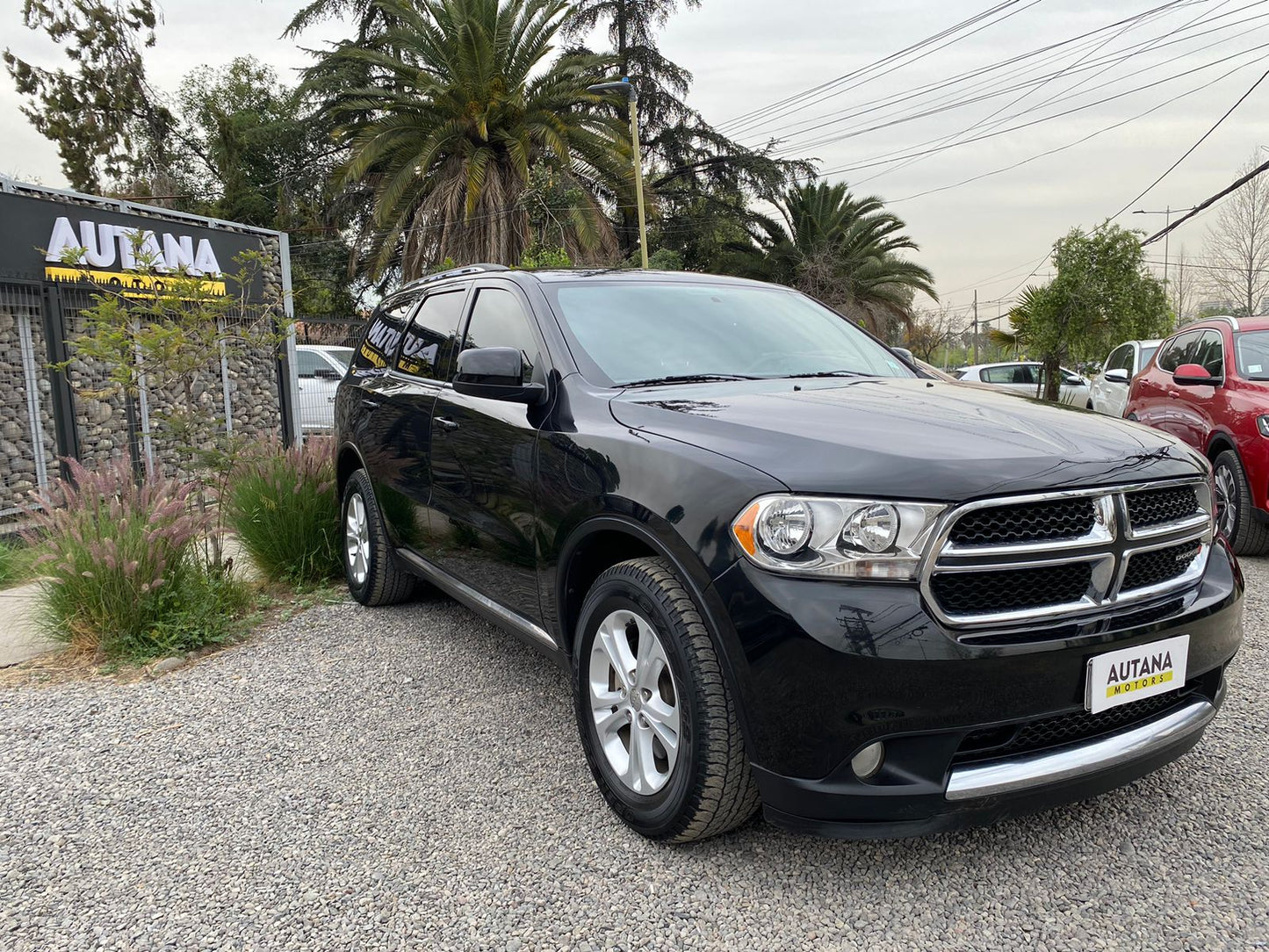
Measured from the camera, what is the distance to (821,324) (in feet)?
13.2

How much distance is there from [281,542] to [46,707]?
192 centimetres

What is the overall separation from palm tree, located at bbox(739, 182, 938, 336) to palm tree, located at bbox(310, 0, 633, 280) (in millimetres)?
8714

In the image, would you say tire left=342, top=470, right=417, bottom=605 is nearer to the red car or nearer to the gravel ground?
the gravel ground

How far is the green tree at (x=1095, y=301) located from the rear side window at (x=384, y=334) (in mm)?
19572

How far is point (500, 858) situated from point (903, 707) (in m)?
1.29

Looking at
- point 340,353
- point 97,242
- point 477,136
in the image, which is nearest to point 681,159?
point 477,136

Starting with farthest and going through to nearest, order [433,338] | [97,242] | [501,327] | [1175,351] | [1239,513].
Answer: [97,242] → [1175,351] → [1239,513] → [433,338] → [501,327]

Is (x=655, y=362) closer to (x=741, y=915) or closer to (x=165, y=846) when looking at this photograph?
(x=741, y=915)

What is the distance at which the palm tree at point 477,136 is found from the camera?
18.5 meters

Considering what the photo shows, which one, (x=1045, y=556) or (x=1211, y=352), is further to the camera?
(x=1211, y=352)

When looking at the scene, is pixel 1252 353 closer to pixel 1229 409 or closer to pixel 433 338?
pixel 1229 409

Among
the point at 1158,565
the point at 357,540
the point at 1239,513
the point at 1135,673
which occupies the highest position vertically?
the point at 1158,565

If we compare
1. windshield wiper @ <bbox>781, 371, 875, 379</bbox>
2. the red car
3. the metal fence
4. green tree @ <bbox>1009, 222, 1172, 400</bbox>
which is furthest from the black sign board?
green tree @ <bbox>1009, 222, 1172, 400</bbox>

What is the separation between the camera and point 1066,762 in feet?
7.16
